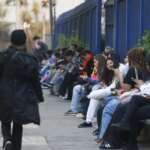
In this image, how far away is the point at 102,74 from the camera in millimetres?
13281

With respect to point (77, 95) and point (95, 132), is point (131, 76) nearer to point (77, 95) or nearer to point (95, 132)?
point (95, 132)

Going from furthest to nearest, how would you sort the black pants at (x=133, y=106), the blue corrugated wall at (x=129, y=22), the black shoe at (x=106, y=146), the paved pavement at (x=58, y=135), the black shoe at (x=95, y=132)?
the blue corrugated wall at (x=129, y=22) < the black shoe at (x=95, y=132) < the paved pavement at (x=58, y=135) < the black shoe at (x=106, y=146) < the black pants at (x=133, y=106)

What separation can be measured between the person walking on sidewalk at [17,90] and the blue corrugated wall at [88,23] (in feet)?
38.5

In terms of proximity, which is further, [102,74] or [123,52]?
[123,52]

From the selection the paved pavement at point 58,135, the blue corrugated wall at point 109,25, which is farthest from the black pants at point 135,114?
the blue corrugated wall at point 109,25

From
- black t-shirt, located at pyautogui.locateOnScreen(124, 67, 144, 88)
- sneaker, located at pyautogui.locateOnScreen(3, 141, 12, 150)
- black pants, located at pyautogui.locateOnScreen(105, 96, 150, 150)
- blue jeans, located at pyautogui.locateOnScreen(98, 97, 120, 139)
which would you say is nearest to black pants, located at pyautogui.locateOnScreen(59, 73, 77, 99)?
blue jeans, located at pyautogui.locateOnScreen(98, 97, 120, 139)

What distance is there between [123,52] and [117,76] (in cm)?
616

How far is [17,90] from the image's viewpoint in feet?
34.0

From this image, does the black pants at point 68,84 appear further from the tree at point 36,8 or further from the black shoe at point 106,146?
the tree at point 36,8

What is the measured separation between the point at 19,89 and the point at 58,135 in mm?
3249

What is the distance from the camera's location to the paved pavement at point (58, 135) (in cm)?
1208

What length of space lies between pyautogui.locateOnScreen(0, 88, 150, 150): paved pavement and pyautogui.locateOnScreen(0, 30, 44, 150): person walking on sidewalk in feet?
4.77

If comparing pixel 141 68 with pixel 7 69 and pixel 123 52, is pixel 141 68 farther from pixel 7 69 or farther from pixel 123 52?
pixel 123 52

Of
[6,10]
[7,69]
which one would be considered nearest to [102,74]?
[7,69]
